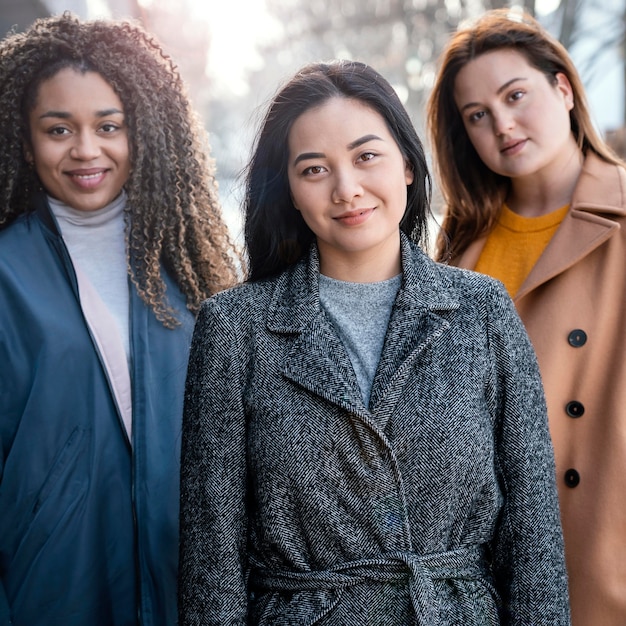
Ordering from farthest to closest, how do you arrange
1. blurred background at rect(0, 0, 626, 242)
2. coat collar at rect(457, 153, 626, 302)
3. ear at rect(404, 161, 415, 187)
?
blurred background at rect(0, 0, 626, 242)
coat collar at rect(457, 153, 626, 302)
ear at rect(404, 161, 415, 187)

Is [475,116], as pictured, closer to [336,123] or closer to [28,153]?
[336,123]

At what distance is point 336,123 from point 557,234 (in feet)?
3.21

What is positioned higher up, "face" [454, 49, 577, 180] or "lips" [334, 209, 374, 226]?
"face" [454, 49, 577, 180]

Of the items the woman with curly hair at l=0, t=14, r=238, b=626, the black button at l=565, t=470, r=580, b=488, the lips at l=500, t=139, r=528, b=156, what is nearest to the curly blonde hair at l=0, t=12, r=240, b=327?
the woman with curly hair at l=0, t=14, r=238, b=626

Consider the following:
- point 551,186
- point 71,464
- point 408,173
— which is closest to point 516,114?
point 551,186

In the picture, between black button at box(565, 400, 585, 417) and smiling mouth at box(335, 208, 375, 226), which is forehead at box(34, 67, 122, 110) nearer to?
smiling mouth at box(335, 208, 375, 226)

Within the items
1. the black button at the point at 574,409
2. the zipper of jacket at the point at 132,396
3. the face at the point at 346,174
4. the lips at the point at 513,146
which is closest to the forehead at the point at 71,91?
the zipper of jacket at the point at 132,396

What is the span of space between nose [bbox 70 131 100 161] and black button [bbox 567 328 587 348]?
1.57 metres

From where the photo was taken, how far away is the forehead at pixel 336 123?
6.75 feet

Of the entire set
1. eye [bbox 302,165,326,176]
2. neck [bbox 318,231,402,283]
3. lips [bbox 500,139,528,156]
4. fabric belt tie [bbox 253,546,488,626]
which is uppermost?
lips [bbox 500,139,528,156]

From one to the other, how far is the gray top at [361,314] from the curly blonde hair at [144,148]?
2.71 feet

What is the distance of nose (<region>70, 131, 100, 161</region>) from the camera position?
2.68 metres

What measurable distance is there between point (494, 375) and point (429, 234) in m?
0.52

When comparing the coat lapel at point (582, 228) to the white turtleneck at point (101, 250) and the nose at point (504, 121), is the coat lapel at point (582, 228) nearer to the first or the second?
the nose at point (504, 121)
